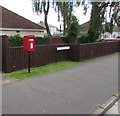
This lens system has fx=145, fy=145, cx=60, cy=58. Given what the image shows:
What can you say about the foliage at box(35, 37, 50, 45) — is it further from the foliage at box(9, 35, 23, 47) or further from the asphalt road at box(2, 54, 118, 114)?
the asphalt road at box(2, 54, 118, 114)

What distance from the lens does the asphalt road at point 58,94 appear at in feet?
11.6

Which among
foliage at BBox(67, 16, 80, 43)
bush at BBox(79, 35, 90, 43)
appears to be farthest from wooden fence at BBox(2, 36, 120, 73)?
bush at BBox(79, 35, 90, 43)

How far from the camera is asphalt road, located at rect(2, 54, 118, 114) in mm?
3549

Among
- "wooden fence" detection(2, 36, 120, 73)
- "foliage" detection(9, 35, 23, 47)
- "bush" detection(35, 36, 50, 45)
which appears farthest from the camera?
"bush" detection(35, 36, 50, 45)

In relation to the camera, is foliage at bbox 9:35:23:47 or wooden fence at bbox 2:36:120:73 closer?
wooden fence at bbox 2:36:120:73

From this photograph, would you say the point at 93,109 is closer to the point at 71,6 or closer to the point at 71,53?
the point at 71,53

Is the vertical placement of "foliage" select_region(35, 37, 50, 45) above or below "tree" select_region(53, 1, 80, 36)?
below

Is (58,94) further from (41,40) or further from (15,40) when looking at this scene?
(41,40)

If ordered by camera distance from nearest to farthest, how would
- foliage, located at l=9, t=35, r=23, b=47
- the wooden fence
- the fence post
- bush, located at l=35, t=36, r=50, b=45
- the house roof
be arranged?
the fence post, the wooden fence, foliage, located at l=9, t=35, r=23, b=47, bush, located at l=35, t=36, r=50, b=45, the house roof

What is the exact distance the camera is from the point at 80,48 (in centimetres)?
990

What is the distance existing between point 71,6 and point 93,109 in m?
13.3

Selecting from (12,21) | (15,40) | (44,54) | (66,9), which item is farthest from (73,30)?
(44,54)

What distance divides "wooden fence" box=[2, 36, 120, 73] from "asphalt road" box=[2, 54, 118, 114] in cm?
167

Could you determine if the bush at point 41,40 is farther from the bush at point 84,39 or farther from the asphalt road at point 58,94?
the asphalt road at point 58,94
